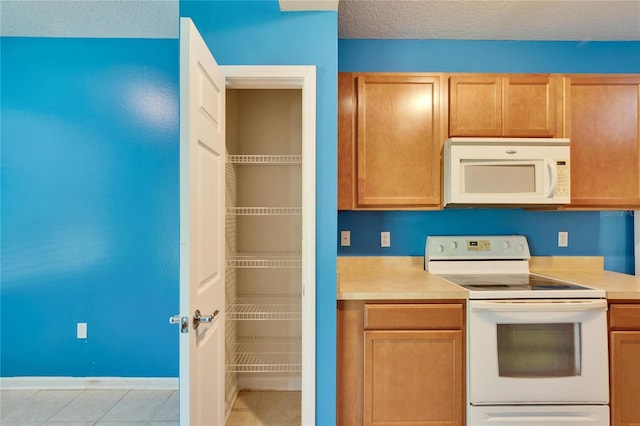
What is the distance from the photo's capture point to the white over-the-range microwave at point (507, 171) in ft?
6.62

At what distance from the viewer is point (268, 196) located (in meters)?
2.54

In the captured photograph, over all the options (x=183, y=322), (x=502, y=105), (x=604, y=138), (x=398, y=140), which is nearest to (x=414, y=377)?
(x=183, y=322)

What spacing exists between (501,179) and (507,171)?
59 mm

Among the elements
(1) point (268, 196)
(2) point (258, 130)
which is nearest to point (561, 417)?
(1) point (268, 196)

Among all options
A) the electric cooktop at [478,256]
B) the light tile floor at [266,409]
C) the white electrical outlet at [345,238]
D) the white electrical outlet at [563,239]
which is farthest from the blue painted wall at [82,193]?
the white electrical outlet at [563,239]

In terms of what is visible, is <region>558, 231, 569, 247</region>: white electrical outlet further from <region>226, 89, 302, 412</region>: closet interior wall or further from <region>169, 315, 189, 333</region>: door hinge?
<region>169, 315, 189, 333</region>: door hinge

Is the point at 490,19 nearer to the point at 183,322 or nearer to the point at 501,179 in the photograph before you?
the point at 501,179

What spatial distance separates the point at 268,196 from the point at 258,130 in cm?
50

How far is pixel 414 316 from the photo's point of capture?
1.78 meters

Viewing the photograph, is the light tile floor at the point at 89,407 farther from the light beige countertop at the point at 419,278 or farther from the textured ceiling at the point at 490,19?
the textured ceiling at the point at 490,19

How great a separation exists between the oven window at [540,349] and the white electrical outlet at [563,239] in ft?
2.85

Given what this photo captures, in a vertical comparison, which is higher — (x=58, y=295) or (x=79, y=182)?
(x=79, y=182)

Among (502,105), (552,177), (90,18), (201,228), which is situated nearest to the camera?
(201,228)

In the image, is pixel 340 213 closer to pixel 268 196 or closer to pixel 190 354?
pixel 268 196
